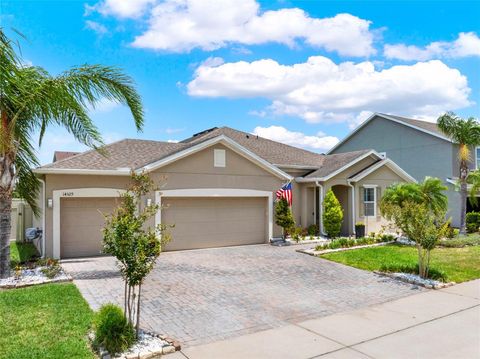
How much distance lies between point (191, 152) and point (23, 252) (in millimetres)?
8162

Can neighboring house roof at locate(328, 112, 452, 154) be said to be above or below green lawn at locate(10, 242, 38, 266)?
above

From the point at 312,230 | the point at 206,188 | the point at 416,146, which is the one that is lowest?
the point at 312,230

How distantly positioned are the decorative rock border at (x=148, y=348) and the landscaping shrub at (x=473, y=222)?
2199 cm

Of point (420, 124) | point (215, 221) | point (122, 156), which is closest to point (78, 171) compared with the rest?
point (122, 156)

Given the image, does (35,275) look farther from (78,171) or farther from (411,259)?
(411,259)

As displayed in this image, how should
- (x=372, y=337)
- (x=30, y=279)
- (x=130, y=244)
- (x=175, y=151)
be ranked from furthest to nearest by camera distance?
1. (x=175, y=151)
2. (x=30, y=279)
3. (x=372, y=337)
4. (x=130, y=244)

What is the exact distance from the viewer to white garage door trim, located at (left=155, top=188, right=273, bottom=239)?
1414 cm

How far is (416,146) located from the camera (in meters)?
25.3

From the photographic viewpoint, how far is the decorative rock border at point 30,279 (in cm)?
892

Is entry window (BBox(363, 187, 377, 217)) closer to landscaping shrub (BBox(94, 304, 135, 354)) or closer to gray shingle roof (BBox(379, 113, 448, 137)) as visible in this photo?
gray shingle roof (BBox(379, 113, 448, 137))

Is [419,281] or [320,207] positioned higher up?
[320,207]

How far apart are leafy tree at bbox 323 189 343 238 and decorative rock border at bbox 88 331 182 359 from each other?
518 inches

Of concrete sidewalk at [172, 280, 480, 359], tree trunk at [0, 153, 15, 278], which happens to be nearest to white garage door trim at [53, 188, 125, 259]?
tree trunk at [0, 153, 15, 278]

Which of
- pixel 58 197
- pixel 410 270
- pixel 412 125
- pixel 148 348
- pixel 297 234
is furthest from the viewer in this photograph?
pixel 412 125
